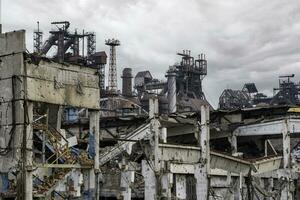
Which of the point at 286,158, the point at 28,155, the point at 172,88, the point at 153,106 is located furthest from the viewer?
the point at 172,88

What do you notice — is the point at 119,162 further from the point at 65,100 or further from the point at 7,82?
the point at 7,82

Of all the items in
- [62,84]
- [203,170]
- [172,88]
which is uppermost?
[172,88]

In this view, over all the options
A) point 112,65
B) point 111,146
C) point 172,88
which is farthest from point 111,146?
point 112,65

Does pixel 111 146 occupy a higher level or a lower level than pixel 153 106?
lower

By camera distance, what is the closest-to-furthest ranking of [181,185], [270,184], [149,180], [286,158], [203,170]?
[149,180], [203,170], [286,158], [181,185], [270,184]

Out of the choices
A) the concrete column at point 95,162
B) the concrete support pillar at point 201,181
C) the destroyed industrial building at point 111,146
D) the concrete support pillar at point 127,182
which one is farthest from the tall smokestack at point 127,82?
the concrete column at point 95,162

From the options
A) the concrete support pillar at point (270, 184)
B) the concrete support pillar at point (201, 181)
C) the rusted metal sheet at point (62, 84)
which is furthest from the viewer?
the concrete support pillar at point (270, 184)

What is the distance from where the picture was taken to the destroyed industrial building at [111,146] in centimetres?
2069

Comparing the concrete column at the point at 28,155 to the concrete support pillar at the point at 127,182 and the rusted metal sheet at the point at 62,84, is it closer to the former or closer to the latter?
the rusted metal sheet at the point at 62,84

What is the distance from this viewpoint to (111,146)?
33.2 m

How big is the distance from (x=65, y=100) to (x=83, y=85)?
1462 mm

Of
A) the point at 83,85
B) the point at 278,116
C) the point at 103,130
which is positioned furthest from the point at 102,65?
the point at 83,85

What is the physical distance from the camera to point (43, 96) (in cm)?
2142

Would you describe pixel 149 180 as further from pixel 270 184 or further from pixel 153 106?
pixel 270 184
